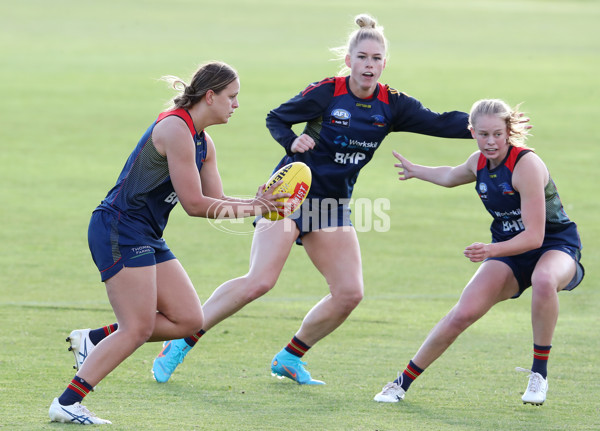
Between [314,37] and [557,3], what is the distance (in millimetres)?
26970

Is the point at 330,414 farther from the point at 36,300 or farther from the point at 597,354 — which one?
the point at 36,300

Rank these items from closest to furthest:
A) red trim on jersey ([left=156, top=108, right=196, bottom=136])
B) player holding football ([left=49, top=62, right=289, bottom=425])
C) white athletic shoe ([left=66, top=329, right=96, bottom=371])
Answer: player holding football ([left=49, top=62, right=289, bottom=425])
red trim on jersey ([left=156, top=108, right=196, bottom=136])
white athletic shoe ([left=66, top=329, right=96, bottom=371])

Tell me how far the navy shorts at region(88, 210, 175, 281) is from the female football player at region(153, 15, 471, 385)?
1195 mm

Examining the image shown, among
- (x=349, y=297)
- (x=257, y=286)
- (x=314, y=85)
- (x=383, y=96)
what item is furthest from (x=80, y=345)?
(x=383, y=96)

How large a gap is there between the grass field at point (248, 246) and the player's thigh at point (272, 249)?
27.7 inches

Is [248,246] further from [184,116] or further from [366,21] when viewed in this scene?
[184,116]

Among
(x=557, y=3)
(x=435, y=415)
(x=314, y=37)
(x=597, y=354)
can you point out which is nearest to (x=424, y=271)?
(x=597, y=354)

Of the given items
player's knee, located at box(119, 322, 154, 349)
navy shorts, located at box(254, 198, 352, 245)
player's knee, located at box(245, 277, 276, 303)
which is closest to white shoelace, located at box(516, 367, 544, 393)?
navy shorts, located at box(254, 198, 352, 245)

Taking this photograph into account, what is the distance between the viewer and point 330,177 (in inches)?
257

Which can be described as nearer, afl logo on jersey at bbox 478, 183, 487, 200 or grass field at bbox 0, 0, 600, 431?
grass field at bbox 0, 0, 600, 431

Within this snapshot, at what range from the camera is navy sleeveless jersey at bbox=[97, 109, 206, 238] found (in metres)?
5.23

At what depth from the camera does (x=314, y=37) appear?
3556cm

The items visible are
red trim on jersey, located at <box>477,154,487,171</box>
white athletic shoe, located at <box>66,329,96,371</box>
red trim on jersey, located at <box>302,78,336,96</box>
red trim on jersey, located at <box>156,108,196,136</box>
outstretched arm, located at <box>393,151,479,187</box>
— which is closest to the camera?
red trim on jersey, located at <box>156,108,196,136</box>

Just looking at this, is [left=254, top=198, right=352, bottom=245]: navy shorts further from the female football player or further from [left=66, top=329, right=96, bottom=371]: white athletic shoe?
[left=66, top=329, right=96, bottom=371]: white athletic shoe
